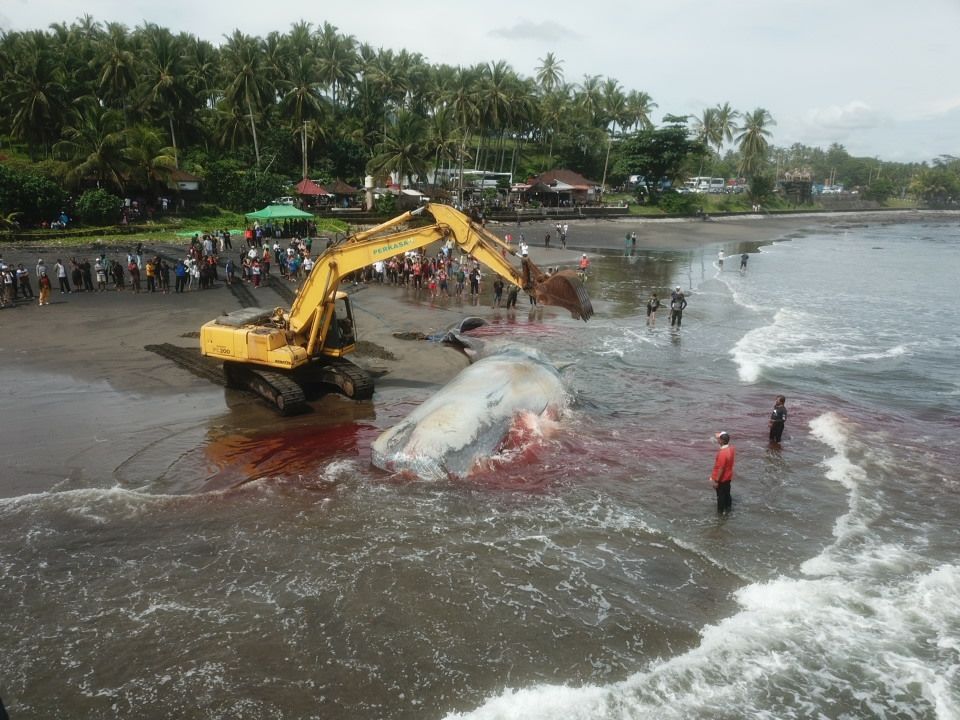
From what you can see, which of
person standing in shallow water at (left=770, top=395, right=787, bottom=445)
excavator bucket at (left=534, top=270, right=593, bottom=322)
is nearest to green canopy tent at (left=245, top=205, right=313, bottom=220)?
excavator bucket at (left=534, top=270, right=593, bottom=322)

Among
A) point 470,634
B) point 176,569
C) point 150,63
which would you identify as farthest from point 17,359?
point 150,63

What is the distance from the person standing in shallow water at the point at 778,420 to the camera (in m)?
14.2

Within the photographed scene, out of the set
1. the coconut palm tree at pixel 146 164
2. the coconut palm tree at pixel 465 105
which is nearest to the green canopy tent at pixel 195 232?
the coconut palm tree at pixel 146 164

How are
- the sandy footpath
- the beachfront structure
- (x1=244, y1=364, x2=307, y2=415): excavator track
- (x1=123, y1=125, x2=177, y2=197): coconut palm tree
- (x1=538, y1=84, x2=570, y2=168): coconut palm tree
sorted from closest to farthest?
1. the sandy footpath
2. (x1=244, y1=364, x2=307, y2=415): excavator track
3. (x1=123, y1=125, x2=177, y2=197): coconut palm tree
4. the beachfront structure
5. (x1=538, y1=84, x2=570, y2=168): coconut palm tree

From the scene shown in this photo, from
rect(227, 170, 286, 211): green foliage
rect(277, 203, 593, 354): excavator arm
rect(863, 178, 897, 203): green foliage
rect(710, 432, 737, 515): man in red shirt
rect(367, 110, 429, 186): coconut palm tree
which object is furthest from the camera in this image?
rect(863, 178, 897, 203): green foliage

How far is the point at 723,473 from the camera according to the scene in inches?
434

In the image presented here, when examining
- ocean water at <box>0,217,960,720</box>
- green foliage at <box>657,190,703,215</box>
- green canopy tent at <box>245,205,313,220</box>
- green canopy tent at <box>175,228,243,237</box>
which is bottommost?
ocean water at <box>0,217,960,720</box>

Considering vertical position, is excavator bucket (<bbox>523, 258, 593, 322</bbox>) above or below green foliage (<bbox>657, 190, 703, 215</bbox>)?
below

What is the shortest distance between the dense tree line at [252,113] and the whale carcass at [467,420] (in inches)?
1453

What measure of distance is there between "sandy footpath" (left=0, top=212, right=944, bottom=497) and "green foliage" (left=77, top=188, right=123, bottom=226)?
6048 millimetres

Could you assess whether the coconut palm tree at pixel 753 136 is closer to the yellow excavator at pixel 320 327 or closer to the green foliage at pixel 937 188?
the green foliage at pixel 937 188

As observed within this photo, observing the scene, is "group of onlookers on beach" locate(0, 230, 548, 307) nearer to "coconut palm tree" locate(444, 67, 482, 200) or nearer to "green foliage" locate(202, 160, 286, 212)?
"green foliage" locate(202, 160, 286, 212)

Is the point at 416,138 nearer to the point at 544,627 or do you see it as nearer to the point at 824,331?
the point at 824,331

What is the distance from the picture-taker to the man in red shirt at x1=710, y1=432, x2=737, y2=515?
10961mm
